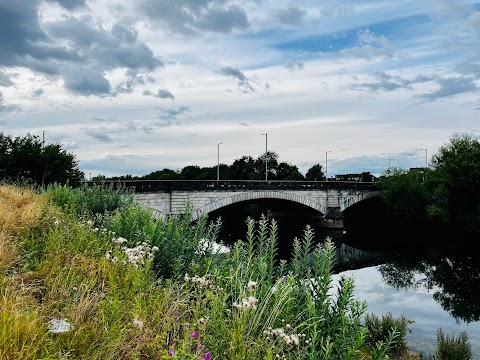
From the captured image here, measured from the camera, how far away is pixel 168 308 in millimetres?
5355

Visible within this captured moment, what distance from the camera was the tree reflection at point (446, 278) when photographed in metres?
21.8

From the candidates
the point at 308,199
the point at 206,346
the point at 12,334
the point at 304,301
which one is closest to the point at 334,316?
the point at 304,301

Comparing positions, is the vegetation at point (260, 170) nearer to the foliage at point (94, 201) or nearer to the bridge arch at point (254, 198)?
the bridge arch at point (254, 198)

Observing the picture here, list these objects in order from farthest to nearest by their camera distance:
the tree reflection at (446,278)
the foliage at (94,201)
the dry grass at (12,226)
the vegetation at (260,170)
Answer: the vegetation at (260,170) < the tree reflection at (446,278) < the foliage at (94,201) < the dry grass at (12,226)

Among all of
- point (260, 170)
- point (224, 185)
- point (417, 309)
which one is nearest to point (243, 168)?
point (260, 170)

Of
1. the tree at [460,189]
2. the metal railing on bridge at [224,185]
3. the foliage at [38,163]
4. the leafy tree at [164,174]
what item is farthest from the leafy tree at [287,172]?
the foliage at [38,163]

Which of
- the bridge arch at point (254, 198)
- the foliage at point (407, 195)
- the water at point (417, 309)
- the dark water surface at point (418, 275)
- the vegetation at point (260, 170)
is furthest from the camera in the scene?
the vegetation at point (260, 170)

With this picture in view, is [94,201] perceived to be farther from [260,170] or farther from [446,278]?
[260,170]

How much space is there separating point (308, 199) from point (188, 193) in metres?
19.7

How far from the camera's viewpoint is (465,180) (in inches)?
1651

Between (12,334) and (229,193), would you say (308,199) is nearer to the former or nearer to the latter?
(229,193)

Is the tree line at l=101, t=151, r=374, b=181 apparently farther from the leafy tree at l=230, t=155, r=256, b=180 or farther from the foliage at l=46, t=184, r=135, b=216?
the foliage at l=46, t=184, r=135, b=216

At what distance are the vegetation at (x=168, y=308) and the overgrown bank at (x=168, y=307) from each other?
0.05 feet

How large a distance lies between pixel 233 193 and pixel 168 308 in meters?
39.4
